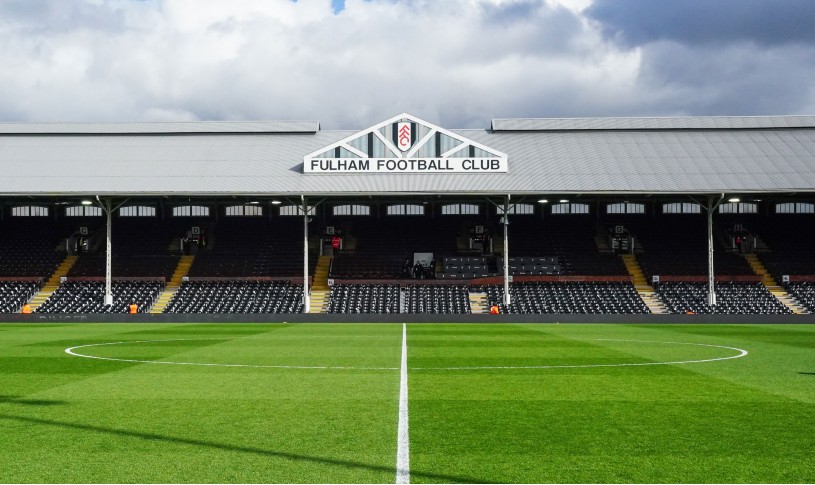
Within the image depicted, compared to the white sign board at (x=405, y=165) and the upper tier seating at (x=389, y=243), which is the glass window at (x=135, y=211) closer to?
the upper tier seating at (x=389, y=243)

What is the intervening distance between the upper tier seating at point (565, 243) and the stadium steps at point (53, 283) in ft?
99.9

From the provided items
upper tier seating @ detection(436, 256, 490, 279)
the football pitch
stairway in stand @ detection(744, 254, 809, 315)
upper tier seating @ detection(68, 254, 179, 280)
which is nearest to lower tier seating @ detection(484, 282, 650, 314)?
upper tier seating @ detection(436, 256, 490, 279)

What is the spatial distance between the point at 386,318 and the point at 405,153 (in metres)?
15.3

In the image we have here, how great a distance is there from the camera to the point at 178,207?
203 feet

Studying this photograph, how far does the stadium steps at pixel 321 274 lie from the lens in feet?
176

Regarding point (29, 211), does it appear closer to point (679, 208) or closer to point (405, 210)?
point (405, 210)

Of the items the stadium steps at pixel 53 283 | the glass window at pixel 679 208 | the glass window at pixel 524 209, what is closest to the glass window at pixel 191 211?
the stadium steps at pixel 53 283

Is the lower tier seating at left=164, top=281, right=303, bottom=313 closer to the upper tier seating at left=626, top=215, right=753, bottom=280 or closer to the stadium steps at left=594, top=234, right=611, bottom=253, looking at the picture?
the stadium steps at left=594, top=234, right=611, bottom=253

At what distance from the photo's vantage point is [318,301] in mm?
51000

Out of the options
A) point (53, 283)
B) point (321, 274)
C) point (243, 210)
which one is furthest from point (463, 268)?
point (53, 283)

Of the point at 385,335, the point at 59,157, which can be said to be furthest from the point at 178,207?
the point at 385,335

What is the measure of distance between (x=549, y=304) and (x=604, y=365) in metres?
32.1

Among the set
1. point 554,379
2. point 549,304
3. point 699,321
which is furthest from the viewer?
point 549,304

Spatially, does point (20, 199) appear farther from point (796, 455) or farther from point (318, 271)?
point (796, 455)
